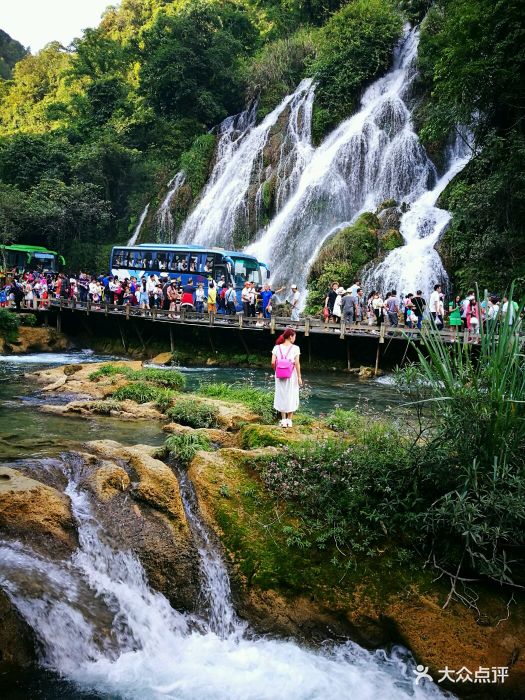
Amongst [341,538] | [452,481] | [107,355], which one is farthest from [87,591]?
[107,355]

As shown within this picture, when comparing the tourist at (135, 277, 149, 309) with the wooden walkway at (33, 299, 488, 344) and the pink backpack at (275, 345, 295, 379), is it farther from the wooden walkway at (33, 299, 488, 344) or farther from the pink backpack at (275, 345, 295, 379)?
the pink backpack at (275, 345, 295, 379)

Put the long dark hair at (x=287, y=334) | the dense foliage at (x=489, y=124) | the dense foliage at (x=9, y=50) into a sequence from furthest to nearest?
the dense foliage at (x=9, y=50), the dense foliage at (x=489, y=124), the long dark hair at (x=287, y=334)

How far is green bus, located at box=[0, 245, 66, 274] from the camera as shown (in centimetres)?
3662

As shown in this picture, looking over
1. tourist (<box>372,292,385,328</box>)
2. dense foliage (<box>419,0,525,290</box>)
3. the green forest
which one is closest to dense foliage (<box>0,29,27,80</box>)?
the green forest

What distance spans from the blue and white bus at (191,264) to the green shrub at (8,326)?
613 centimetres

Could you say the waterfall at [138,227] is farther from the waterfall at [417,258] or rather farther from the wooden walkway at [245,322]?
the waterfall at [417,258]

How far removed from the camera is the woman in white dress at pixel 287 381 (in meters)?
9.43

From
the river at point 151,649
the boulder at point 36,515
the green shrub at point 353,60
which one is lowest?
the river at point 151,649

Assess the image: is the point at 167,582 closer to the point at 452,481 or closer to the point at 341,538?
the point at 341,538

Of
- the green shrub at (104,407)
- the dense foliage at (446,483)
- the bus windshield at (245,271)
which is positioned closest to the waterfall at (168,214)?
the bus windshield at (245,271)

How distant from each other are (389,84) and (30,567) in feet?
106

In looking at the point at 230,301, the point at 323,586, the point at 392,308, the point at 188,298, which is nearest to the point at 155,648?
the point at 323,586

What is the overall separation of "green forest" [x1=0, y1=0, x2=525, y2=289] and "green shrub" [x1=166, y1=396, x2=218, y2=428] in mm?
12368

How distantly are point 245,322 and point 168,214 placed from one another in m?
18.9
